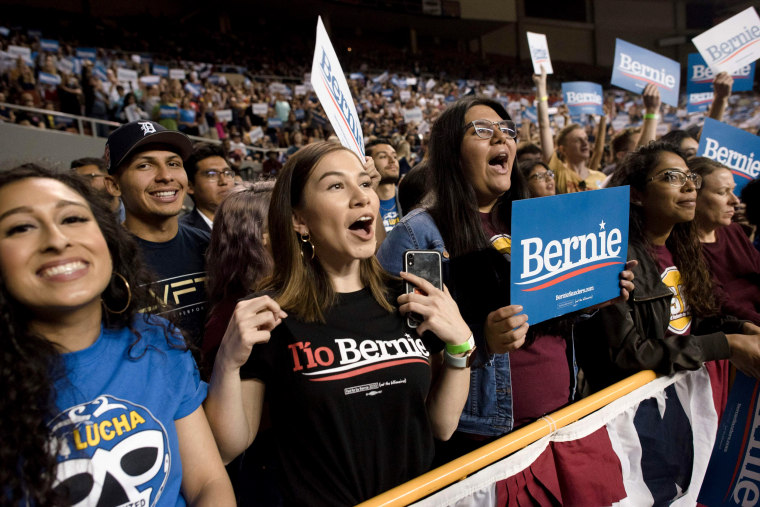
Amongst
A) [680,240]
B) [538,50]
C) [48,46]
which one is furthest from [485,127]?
[48,46]

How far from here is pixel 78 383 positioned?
3.52 ft

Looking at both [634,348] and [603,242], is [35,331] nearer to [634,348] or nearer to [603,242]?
[603,242]

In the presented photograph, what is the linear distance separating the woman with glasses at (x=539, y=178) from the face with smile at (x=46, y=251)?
293 cm

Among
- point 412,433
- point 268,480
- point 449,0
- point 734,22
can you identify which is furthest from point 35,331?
point 449,0

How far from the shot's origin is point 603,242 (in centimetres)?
170

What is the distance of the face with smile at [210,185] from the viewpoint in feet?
10.5

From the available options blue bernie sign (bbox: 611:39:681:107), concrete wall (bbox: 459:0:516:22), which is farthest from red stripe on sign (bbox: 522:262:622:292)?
concrete wall (bbox: 459:0:516:22)

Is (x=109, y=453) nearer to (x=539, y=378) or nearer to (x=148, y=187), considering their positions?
(x=539, y=378)

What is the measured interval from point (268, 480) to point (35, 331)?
787 mm

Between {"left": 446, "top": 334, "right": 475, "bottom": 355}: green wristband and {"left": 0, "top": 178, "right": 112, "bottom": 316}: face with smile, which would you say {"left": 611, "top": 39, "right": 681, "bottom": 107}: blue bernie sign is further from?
{"left": 0, "top": 178, "right": 112, "bottom": 316}: face with smile

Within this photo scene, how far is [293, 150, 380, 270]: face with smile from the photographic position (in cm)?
143

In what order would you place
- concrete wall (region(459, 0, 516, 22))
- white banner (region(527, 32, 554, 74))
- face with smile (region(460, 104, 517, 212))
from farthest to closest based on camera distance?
concrete wall (region(459, 0, 516, 22))
white banner (region(527, 32, 554, 74))
face with smile (region(460, 104, 517, 212))

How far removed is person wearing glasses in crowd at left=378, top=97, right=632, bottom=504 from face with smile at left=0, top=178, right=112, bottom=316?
3.16 ft

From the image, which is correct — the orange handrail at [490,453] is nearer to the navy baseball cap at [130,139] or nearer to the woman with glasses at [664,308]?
the woman with glasses at [664,308]
